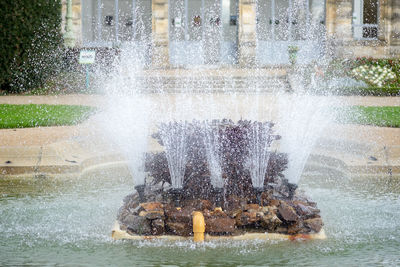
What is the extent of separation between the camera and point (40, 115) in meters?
18.0

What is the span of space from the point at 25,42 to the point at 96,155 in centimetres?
1255

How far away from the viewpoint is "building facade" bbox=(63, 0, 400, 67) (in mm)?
30922

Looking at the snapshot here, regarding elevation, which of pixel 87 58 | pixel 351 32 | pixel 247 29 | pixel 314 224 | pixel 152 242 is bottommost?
pixel 152 242

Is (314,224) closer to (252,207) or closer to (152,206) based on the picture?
(252,207)

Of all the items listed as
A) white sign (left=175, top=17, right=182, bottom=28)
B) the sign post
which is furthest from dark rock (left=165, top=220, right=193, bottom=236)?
white sign (left=175, top=17, right=182, bottom=28)

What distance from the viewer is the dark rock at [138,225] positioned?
8141mm

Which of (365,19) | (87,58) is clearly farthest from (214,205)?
(365,19)

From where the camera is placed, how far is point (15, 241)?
8203mm

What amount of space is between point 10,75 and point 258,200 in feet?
55.6

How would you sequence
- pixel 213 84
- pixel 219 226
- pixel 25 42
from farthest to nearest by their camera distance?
pixel 213 84 < pixel 25 42 < pixel 219 226

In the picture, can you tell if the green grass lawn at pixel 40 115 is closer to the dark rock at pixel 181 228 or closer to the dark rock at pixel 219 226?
the dark rock at pixel 181 228

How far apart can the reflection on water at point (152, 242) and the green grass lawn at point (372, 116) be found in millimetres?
5574

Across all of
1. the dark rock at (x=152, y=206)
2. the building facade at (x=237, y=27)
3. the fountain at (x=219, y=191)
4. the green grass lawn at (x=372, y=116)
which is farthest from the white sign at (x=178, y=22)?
the dark rock at (x=152, y=206)

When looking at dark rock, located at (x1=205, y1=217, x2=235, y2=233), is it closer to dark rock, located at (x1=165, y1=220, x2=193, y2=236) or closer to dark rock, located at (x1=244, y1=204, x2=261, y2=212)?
dark rock, located at (x1=165, y1=220, x2=193, y2=236)
